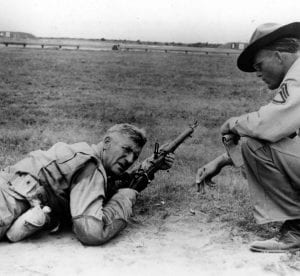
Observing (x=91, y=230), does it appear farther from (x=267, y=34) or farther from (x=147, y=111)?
(x=147, y=111)

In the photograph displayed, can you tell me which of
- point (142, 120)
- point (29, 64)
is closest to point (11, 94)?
point (142, 120)

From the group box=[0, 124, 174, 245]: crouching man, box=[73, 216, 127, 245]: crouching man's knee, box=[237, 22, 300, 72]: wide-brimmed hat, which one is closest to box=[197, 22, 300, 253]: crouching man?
box=[237, 22, 300, 72]: wide-brimmed hat

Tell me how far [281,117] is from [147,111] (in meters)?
7.97

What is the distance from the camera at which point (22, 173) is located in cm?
418

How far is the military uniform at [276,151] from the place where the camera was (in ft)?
12.1

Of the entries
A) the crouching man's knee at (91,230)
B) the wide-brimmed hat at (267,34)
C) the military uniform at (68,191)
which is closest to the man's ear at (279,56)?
the wide-brimmed hat at (267,34)

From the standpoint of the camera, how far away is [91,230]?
3.94 m

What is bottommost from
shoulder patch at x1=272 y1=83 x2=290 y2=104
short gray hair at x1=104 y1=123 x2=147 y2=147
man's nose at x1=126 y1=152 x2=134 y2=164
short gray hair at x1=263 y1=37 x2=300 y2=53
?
man's nose at x1=126 y1=152 x2=134 y2=164

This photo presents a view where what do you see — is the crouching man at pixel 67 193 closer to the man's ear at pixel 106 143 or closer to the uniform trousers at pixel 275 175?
the man's ear at pixel 106 143

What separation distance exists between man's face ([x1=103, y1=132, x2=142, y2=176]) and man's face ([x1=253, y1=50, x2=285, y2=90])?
52.3 inches

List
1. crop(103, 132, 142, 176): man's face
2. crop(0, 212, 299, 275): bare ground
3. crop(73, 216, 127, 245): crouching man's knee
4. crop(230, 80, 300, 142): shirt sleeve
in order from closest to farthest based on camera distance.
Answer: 1. crop(0, 212, 299, 275): bare ground
2. crop(230, 80, 300, 142): shirt sleeve
3. crop(73, 216, 127, 245): crouching man's knee
4. crop(103, 132, 142, 176): man's face

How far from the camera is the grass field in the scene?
5391 mm

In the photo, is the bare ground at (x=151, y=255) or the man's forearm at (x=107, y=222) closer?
the bare ground at (x=151, y=255)

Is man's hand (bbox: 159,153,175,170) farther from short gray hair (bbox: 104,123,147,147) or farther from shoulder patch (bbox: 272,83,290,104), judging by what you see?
shoulder patch (bbox: 272,83,290,104)
